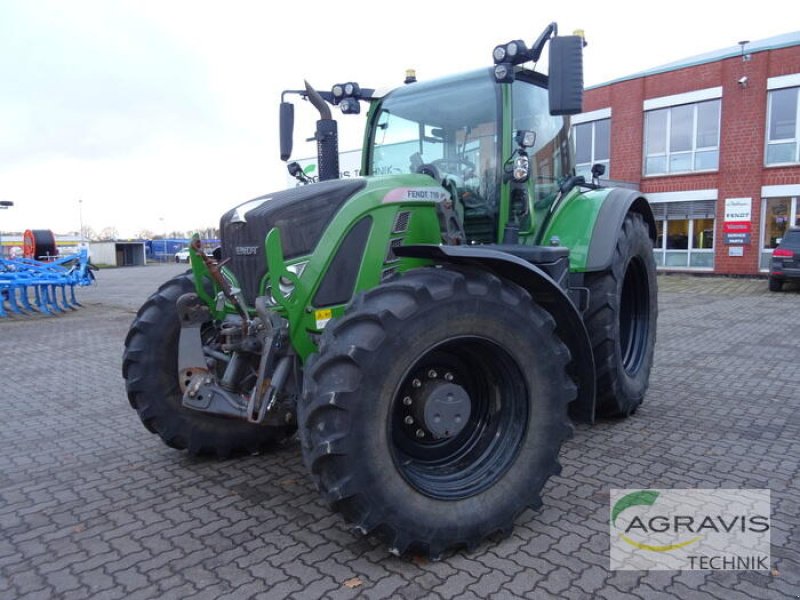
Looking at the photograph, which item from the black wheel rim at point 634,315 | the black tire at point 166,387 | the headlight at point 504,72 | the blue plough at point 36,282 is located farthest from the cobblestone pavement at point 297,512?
the blue plough at point 36,282

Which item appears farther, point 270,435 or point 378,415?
point 270,435

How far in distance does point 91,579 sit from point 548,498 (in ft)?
7.64

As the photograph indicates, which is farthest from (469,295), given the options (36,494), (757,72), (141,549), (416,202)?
(757,72)

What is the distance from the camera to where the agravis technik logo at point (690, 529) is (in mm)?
2746

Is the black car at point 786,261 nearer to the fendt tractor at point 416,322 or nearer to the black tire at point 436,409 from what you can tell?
the fendt tractor at point 416,322

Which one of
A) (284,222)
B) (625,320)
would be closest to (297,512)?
(284,222)

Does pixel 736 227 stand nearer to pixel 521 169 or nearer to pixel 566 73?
pixel 521 169

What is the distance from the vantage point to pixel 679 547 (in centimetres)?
287

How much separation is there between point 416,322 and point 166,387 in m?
2.01

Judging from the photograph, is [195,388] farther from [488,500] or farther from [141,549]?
[488,500]

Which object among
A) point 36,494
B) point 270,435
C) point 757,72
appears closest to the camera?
point 36,494

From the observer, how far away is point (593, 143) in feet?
73.5

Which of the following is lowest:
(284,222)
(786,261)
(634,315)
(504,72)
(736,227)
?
(634,315)

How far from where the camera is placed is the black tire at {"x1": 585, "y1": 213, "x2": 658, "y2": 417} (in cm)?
447
